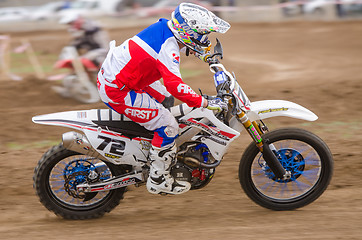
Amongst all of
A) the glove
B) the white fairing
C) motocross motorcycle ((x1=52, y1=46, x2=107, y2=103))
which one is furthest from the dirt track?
the glove

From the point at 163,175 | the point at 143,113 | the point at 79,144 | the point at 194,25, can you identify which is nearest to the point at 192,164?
the point at 163,175

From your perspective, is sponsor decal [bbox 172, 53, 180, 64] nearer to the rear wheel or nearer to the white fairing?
the white fairing

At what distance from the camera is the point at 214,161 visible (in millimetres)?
4824

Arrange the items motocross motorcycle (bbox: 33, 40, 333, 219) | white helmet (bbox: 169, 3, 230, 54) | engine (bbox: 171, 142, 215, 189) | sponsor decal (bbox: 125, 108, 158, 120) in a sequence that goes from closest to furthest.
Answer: white helmet (bbox: 169, 3, 230, 54)
sponsor decal (bbox: 125, 108, 158, 120)
motocross motorcycle (bbox: 33, 40, 333, 219)
engine (bbox: 171, 142, 215, 189)

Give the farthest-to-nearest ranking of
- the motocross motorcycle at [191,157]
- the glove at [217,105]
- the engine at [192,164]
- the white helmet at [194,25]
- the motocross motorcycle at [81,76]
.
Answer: the motocross motorcycle at [81,76] < the engine at [192,164] < the motocross motorcycle at [191,157] < the glove at [217,105] < the white helmet at [194,25]

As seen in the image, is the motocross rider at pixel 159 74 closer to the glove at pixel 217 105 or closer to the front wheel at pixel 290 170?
the glove at pixel 217 105

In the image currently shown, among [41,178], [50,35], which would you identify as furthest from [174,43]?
[50,35]

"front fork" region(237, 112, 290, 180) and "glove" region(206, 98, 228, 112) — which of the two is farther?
"front fork" region(237, 112, 290, 180)

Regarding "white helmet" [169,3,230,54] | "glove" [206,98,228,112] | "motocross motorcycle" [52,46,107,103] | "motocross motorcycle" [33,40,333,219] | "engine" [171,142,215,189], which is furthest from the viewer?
"motocross motorcycle" [52,46,107,103]

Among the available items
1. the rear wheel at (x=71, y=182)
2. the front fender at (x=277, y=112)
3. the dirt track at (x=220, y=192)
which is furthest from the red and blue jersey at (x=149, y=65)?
the dirt track at (x=220, y=192)

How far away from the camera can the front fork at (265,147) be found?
15.3 ft

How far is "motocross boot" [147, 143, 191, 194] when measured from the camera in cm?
475

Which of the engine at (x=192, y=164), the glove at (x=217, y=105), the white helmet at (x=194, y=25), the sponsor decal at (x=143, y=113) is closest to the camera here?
the white helmet at (x=194, y=25)

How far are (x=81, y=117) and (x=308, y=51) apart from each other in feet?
36.5
